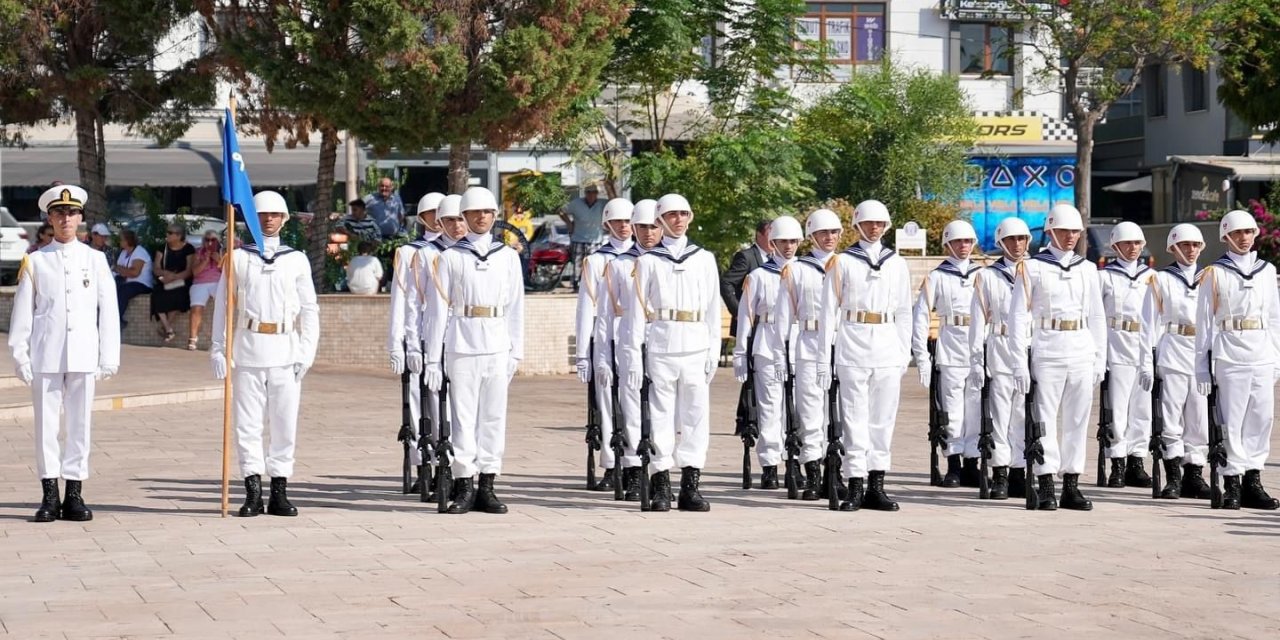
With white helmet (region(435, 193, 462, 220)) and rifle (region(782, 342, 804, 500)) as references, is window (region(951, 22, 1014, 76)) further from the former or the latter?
white helmet (region(435, 193, 462, 220))

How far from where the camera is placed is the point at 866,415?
1309 centimetres

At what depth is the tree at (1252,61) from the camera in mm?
36875

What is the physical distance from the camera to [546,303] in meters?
25.7

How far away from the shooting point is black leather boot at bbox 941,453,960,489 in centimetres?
1462

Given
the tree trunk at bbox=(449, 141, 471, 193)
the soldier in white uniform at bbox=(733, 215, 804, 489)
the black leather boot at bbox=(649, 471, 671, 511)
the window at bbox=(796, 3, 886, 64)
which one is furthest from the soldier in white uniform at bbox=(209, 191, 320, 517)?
the window at bbox=(796, 3, 886, 64)

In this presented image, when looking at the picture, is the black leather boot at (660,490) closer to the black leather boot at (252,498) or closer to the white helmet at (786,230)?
the white helmet at (786,230)

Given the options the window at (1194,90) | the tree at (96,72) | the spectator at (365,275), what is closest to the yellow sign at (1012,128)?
the window at (1194,90)

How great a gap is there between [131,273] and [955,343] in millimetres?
14739

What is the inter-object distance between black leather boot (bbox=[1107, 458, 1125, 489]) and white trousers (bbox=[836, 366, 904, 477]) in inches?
95.1

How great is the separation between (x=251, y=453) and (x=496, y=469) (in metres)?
1.55

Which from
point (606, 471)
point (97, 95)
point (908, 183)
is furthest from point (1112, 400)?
point (908, 183)

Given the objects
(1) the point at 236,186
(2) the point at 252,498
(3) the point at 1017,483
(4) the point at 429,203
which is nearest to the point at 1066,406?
(3) the point at 1017,483

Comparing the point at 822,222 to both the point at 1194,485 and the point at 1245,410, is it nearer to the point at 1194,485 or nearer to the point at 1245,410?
the point at 1245,410

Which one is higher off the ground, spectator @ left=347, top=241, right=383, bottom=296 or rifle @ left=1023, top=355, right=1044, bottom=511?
spectator @ left=347, top=241, right=383, bottom=296
